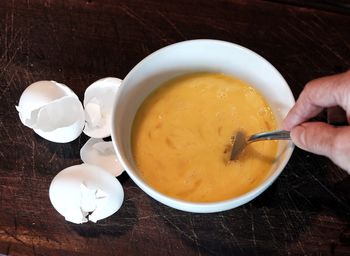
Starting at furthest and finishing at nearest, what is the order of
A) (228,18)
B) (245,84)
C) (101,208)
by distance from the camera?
(228,18) → (245,84) → (101,208)

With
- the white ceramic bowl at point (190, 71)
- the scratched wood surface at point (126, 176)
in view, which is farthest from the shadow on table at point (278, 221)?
the white ceramic bowl at point (190, 71)

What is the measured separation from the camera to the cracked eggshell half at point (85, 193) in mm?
876

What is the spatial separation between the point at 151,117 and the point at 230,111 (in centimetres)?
15

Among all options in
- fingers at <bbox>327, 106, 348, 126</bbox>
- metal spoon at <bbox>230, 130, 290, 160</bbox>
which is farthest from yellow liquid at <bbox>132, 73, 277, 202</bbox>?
fingers at <bbox>327, 106, 348, 126</bbox>

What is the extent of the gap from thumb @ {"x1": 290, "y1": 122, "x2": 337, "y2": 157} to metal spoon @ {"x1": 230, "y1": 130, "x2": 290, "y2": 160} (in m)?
0.06

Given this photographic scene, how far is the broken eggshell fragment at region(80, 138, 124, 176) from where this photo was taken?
97 cm

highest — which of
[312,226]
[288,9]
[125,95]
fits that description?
[288,9]

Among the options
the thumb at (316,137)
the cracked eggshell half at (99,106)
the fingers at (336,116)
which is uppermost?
the thumb at (316,137)

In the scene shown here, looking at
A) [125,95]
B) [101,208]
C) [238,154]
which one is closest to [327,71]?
[238,154]

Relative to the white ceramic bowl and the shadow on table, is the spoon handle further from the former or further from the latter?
the shadow on table

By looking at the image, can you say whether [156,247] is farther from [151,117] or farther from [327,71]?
[327,71]

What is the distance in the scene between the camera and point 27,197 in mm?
961

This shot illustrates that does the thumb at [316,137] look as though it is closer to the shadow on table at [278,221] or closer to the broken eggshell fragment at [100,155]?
the shadow on table at [278,221]

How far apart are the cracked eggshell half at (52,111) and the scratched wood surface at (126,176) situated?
0.18ft
